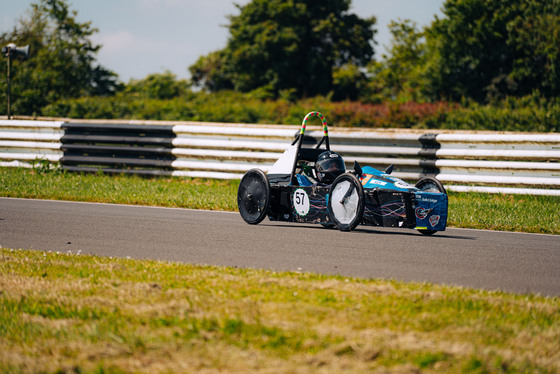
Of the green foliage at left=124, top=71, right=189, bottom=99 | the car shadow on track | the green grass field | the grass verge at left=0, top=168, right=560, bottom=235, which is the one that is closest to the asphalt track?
the car shadow on track

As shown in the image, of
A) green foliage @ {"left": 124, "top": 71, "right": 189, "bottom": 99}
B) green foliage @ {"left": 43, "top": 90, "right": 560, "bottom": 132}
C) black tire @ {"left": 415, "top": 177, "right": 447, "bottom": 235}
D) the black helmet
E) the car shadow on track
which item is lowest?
the car shadow on track

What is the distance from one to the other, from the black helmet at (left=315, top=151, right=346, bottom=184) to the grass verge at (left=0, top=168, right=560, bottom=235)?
1.93 m

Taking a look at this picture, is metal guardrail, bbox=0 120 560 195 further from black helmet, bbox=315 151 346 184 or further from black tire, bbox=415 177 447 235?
black helmet, bbox=315 151 346 184

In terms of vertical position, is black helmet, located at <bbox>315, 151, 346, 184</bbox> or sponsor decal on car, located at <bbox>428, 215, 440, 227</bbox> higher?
black helmet, located at <bbox>315, 151, 346, 184</bbox>

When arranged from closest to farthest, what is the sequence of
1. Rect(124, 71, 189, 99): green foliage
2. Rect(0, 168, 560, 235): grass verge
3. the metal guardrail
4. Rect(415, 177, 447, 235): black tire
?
1. Rect(415, 177, 447, 235): black tire
2. Rect(0, 168, 560, 235): grass verge
3. the metal guardrail
4. Rect(124, 71, 189, 99): green foliage

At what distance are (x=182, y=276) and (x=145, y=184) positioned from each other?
28.2 ft

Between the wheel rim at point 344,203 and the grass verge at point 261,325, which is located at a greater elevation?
the wheel rim at point 344,203

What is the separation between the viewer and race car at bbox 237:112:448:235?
819cm

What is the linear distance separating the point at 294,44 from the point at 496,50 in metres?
15.7

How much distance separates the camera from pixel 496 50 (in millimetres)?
36188

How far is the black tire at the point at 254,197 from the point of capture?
9.38 meters

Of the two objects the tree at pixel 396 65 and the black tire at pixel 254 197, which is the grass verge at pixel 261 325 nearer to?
the black tire at pixel 254 197

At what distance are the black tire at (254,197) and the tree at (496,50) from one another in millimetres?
27619

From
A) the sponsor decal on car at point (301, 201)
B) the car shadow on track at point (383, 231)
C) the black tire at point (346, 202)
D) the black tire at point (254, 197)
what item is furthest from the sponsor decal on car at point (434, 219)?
the black tire at point (254, 197)
